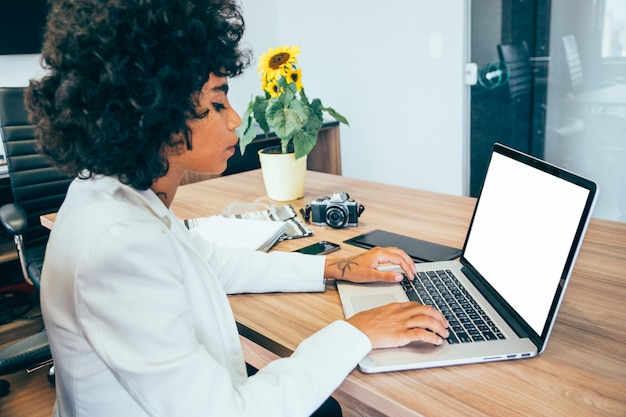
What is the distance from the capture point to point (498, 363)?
758 mm

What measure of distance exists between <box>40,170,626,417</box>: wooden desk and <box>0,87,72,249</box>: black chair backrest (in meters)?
1.40

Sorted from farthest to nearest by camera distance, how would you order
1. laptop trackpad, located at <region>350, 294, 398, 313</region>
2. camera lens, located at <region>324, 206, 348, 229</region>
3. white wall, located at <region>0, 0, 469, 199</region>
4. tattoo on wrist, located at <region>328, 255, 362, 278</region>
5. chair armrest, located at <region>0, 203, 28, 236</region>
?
white wall, located at <region>0, 0, 469, 199</region> → chair armrest, located at <region>0, 203, 28, 236</region> → camera lens, located at <region>324, 206, 348, 229</region> → tattoo on wrist, located at <region>328, 255, 362, 278</region> → laptop trackpad, located at <region>350, 294, 398, 313</region>

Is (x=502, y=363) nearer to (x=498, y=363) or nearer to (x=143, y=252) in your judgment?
(x=498, y=363)

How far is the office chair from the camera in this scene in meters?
1.99

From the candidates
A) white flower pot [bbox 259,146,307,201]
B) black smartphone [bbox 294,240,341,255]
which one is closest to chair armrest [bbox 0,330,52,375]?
black smartphone [bbox 294,240,341,255]

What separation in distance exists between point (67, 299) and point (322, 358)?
1.15ft

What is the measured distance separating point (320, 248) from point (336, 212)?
181mm

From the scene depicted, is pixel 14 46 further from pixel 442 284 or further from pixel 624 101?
pixel 624 101

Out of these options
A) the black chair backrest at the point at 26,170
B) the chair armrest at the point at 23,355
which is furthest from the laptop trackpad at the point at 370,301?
the black chair backrest at the point at 26,170

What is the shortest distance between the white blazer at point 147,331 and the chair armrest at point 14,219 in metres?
1.29

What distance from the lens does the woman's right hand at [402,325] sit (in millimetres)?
784

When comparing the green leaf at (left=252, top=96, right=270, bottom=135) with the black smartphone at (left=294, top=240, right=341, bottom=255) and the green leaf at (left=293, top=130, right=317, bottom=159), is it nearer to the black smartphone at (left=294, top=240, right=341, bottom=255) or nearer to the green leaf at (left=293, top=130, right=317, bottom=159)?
the green leaf at (left=293, top=130, right=317, bottom=159)

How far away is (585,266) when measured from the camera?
108cm

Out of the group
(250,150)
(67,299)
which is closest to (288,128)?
(67,299)
